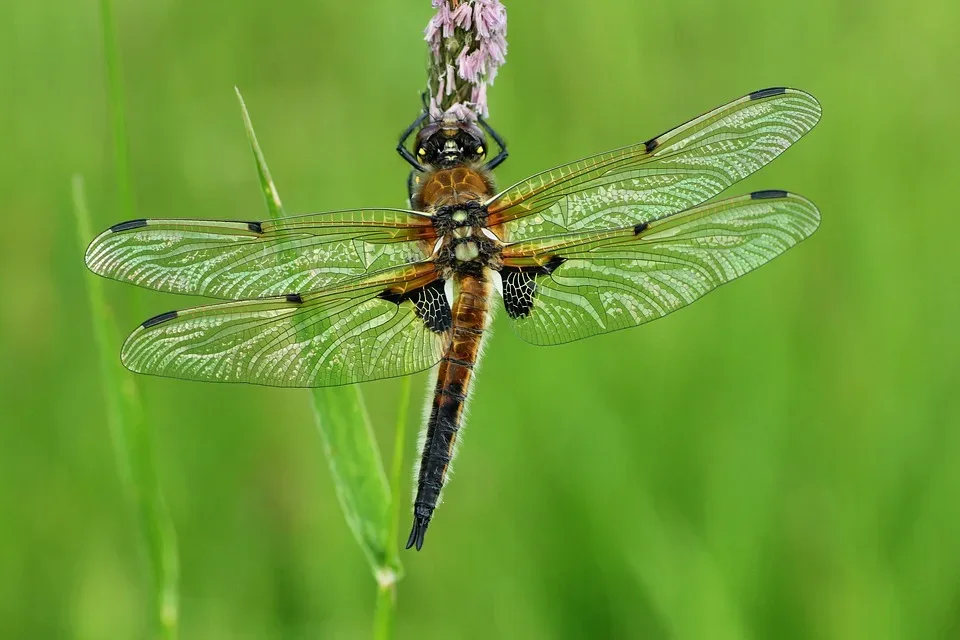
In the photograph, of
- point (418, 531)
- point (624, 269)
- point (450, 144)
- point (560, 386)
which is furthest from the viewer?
point (560, 386)

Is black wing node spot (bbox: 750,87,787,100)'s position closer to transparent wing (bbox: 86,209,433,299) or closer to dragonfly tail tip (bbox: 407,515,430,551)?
transparent wing (bbox: 86,209,433,299)

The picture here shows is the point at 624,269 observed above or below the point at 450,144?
below

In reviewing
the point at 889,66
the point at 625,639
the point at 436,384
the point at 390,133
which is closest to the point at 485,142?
the point at 436,384

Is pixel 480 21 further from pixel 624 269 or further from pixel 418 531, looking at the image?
pixel 418 531

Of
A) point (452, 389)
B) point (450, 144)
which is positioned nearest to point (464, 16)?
point (450, 144)

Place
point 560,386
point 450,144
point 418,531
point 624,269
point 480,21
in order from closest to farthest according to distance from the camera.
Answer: point 480,21 → point 418,531 → point 450,144 → point 624,269 → point 560,386

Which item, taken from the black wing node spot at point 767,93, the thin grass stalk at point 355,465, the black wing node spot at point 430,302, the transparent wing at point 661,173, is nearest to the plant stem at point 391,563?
the thin grass stalk at point 355,465

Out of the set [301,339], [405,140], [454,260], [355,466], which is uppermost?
[405,140]
